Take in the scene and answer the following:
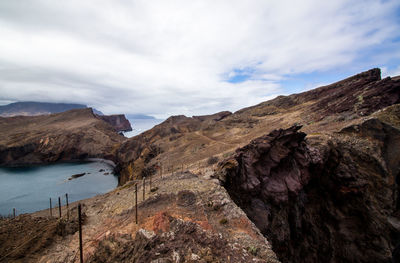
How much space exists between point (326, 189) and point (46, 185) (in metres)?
70.7

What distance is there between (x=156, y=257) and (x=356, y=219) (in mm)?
24914

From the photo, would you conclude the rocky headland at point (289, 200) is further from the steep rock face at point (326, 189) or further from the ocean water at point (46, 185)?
the ocean water at point (46, 185)

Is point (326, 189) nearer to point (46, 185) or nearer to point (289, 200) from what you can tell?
point (289, 200)

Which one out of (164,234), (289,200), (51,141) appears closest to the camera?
(164,234)

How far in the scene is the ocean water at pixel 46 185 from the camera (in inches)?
1620

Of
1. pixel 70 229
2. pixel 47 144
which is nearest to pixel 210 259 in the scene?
pixel 70 229

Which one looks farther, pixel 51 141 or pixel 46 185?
pixel 51 141

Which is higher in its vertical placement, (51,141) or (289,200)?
(51,141)

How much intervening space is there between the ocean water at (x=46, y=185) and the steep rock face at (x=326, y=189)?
44870 mm

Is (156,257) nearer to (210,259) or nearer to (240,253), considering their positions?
(210,259)

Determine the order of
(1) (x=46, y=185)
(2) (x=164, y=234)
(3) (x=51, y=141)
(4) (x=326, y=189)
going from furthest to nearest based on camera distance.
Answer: (3) (x=51, y=141), (1) (x=46, y=185), (4) (x=326, y=189), (2) (x=164, y=234)

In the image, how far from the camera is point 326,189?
22.7 metres

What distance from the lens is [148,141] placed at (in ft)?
237

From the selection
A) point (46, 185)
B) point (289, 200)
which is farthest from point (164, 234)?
point (46, 185)
